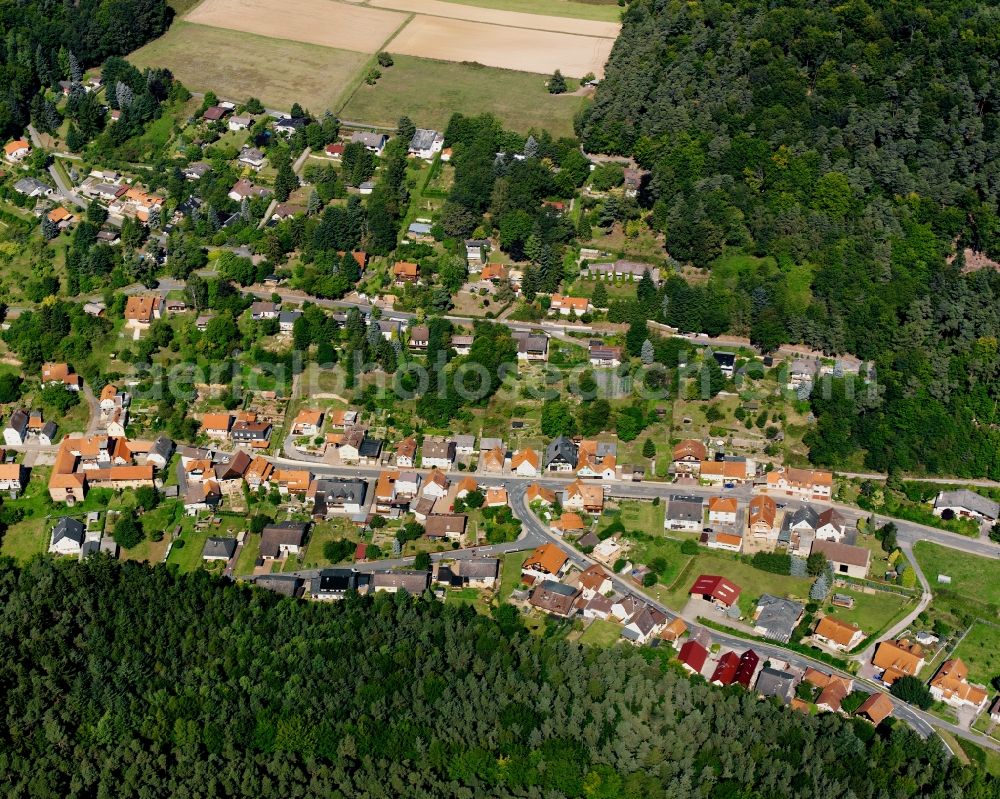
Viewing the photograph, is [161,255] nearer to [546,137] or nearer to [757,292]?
[546,137]

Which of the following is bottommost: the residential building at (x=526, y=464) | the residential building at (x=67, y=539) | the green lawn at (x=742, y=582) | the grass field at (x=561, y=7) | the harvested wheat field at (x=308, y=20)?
the residential building at (x=67, y=539)

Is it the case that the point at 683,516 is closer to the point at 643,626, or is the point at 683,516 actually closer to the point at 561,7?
the point at 643,626

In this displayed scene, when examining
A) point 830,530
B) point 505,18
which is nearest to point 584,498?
point 830,530

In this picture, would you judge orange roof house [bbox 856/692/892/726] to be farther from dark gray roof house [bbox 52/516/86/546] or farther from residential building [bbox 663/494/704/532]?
dark gray roof house [bbox 52/516/86/546]

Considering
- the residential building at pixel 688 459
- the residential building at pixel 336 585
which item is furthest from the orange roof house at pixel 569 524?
the residential building at pixel 336 585

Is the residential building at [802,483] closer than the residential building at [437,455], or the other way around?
the residential building at [802,483]

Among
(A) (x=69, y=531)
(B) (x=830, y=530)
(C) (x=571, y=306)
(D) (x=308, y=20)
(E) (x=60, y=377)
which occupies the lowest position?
(A) (x=69, y=531)

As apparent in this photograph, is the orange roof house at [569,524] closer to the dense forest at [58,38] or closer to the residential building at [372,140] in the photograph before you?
the residential building at [372,140]
